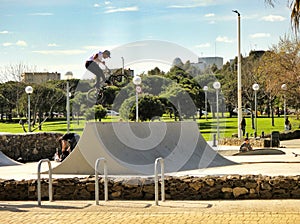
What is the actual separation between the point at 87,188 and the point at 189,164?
6.20 metres

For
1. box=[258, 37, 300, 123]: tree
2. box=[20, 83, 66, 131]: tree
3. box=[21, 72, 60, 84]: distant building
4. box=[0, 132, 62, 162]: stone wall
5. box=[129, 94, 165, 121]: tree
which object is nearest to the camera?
box=[0, 132, 62, 162]: stone wall

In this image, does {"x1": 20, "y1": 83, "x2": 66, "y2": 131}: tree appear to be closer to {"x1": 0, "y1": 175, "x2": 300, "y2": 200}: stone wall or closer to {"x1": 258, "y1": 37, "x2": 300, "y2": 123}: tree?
{"x1": 258, "y1": 37, "x2": 300, "y2": 123}: tree

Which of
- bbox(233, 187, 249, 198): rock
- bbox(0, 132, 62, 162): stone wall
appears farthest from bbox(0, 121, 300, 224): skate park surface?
bbox(0, 132, 62, 162): stone wall

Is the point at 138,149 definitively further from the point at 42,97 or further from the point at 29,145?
the point at 42,97

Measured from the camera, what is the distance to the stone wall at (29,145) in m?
26.3

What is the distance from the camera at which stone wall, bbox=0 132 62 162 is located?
86.2 feet

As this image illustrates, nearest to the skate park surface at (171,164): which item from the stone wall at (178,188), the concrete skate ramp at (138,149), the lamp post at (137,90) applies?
the concrete skate ramp at (138,149)

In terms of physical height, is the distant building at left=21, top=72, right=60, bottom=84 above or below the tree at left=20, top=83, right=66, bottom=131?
above

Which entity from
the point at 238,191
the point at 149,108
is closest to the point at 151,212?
the point at 238,191

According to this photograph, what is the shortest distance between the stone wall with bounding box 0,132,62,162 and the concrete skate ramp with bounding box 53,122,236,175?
311 inches

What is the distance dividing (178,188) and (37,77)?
54.4 m

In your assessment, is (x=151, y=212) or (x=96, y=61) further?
(x=96, y=61)

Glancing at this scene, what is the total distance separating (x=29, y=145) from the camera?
26.8 metres

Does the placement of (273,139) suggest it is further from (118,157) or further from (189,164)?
(118,157)
